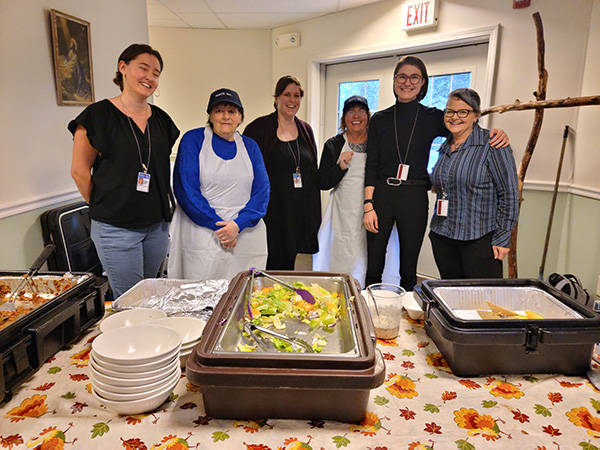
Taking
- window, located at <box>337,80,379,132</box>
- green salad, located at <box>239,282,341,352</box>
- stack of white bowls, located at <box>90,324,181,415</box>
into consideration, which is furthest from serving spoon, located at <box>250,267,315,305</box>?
window, located at <box>337,80,379,132</box>

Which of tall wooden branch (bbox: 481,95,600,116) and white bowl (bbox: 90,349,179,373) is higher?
tall wooden branch (bbox: 481,95,600,116)

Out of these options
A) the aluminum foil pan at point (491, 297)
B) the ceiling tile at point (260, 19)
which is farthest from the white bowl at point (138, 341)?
the ceiling tile at point (260, 19)

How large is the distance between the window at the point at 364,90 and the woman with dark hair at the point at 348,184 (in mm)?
1441

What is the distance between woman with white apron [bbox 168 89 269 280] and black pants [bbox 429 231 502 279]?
0.98 metres

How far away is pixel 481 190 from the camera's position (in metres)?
1.82

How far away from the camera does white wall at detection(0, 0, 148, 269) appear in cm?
200

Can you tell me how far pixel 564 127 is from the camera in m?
2.64

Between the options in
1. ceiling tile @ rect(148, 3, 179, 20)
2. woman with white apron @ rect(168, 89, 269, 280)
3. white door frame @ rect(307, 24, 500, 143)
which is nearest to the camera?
woman with white apron @ rect(168, 89, 269, 280)

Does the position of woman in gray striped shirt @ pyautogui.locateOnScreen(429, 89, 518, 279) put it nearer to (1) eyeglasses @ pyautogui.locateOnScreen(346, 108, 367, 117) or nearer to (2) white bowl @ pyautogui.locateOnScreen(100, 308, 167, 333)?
(1) eyeglasses @ pyautogui.locateOnScreen(346, 108, 367, 117)

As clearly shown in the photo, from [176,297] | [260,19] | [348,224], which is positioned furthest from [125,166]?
[260,19]

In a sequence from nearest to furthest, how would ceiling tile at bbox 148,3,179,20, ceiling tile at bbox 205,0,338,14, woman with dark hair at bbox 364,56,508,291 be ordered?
woman with dark hair at bbox 364,56,508,291
ceiling tile at bbox 205,0,338,14
ceiling tile at bbox 148,3,179,20

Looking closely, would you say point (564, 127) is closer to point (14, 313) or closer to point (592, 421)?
point (592, 421)

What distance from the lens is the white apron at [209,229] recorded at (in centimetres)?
209

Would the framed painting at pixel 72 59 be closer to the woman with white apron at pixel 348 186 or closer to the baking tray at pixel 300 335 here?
the woman with white apron at pixel 348 186
